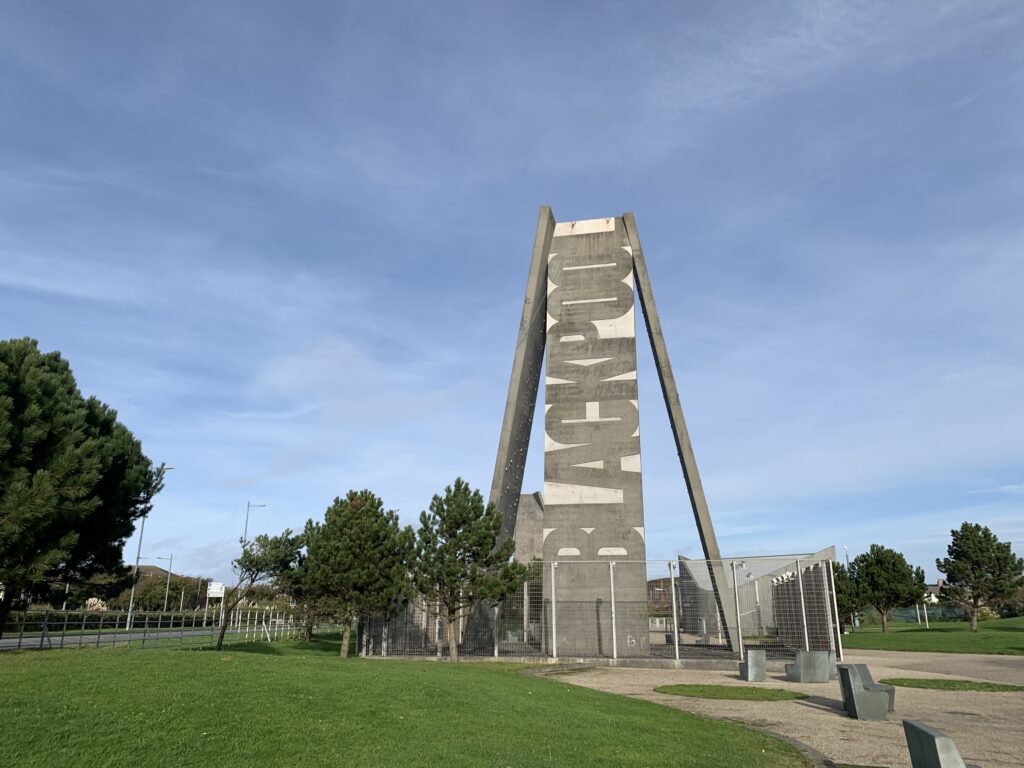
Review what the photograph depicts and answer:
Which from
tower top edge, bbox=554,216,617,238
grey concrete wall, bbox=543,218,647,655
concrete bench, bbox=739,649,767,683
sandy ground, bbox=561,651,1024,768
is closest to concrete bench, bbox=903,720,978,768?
sandy ground, bbox=561,651,1024,768

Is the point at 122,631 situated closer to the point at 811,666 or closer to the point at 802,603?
the point at 802,603

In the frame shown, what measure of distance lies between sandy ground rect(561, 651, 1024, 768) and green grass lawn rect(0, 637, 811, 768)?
1.02m

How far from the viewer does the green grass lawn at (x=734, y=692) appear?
15.6m

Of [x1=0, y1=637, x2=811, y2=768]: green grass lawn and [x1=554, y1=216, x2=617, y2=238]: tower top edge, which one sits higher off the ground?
[x1=554, y1=216, x2=617, y2=238]: tower top edge

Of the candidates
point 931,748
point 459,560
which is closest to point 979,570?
point 459,560

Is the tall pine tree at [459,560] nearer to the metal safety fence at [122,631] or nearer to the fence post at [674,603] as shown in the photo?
the fence post at [674,603]

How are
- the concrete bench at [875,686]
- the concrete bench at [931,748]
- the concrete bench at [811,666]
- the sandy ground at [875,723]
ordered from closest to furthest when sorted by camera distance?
the concrete bench at [931,748]
the sandy ground at [875,723]
the concrete bench at [875,686]
the concrete bench at [811,666]

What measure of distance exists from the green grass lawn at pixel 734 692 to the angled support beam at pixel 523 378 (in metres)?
16.5

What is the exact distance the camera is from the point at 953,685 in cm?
1689

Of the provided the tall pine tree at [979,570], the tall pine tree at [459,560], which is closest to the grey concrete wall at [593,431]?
the tall pine tree at [459,560]

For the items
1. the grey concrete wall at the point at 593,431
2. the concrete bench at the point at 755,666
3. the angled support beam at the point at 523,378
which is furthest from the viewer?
the angled support beam at the point at 523,378

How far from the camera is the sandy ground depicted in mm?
9641

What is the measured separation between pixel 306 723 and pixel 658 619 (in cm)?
2049

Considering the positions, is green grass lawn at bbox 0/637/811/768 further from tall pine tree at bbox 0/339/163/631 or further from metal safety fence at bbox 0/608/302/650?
metal safety fence at bbox 0/608/302/650
